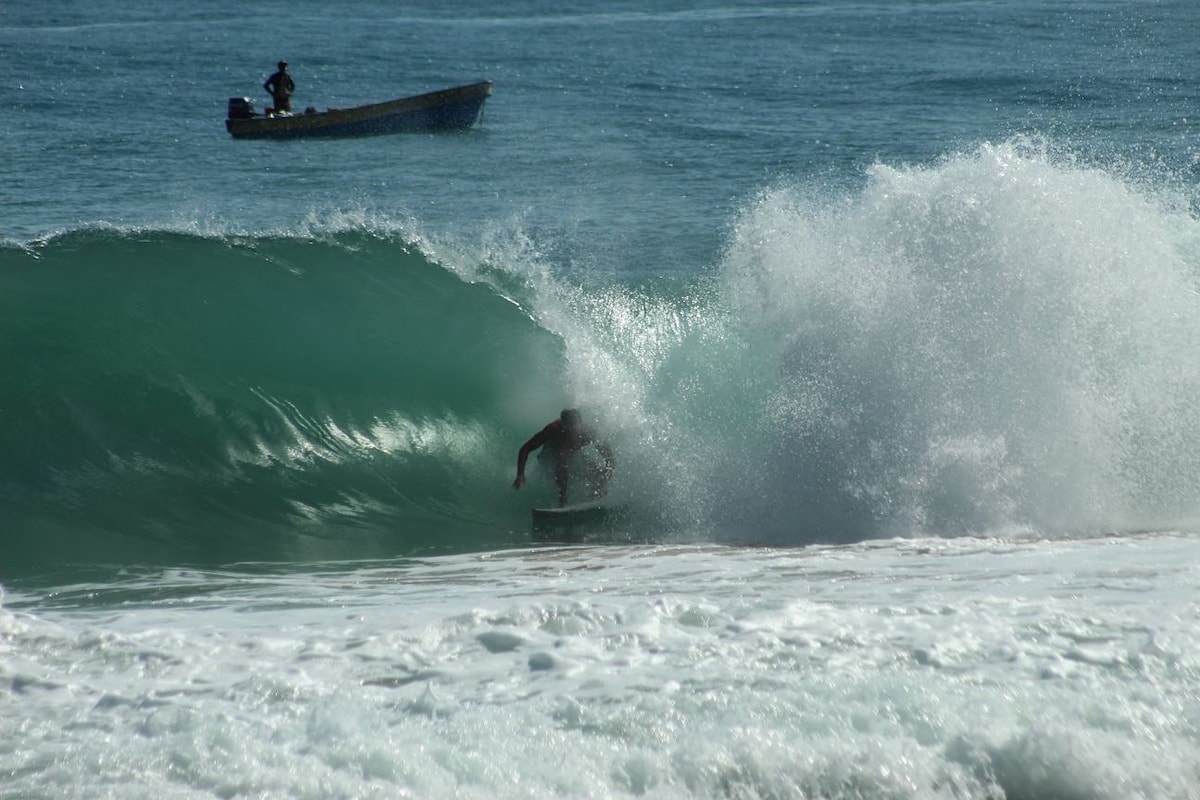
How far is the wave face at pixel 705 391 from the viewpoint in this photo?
895 centimetres

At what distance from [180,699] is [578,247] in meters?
12.7

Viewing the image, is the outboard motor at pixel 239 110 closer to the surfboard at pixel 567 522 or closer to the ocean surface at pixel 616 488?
the ocean surface at pixel 616 488

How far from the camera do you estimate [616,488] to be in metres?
9.70

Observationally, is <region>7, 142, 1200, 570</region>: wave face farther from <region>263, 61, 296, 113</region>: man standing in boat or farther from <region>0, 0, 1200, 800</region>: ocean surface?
<region>263, 61, 296, 113</region>: man standing in boat

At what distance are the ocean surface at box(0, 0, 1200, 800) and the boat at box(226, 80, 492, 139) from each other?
14.1 ft

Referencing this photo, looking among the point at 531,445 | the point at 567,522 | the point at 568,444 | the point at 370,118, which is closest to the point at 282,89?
the point at 370,118

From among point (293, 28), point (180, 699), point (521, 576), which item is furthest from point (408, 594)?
point (293, 28)

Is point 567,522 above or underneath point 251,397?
underneath

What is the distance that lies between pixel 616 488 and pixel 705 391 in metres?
1.46

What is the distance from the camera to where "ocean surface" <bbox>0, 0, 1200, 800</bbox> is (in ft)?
15.1

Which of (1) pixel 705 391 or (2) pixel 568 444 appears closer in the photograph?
(2) pixel 568 444

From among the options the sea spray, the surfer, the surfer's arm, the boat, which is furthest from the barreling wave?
the boat

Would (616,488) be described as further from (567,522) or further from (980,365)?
(980,365)

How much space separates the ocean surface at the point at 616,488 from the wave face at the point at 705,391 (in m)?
0.03
